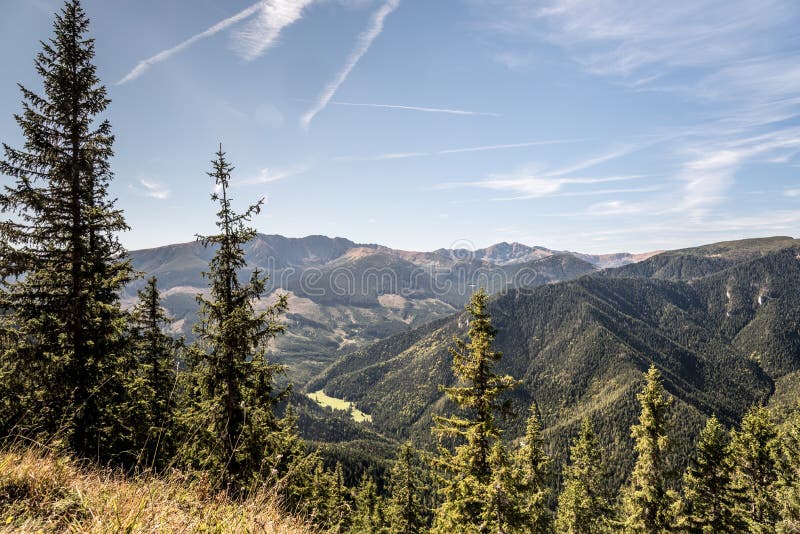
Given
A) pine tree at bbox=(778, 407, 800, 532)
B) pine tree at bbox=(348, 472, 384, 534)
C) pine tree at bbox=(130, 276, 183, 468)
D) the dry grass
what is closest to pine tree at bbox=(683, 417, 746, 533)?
pine tree at bbox=(778, 407, 800, 532)

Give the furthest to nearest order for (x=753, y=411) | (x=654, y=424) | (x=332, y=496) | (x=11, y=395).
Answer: (x=332, y=496) < (x=753, y=411) < (x=654, y=424) < (x=11, y=395)

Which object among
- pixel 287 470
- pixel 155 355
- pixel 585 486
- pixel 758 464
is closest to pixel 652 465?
pixel 585 486

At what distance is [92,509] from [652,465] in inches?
984

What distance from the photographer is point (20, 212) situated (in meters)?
12.0

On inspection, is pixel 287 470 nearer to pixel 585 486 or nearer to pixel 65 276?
pixel 65 276

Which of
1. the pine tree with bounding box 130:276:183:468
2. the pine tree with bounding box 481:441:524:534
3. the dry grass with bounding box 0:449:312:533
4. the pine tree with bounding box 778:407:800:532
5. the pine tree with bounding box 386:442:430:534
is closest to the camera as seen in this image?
the dry grass with bounding box 0:449:312:533

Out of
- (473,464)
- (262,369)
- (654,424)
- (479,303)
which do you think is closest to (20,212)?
(262,369)

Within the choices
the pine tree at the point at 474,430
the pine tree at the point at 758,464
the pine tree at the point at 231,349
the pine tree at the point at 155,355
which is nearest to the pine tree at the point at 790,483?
the pine tree at the point at 758,464

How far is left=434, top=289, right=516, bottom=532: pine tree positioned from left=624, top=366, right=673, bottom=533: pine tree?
11716mm

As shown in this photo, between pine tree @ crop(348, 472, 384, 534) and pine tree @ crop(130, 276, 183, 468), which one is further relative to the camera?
pine tree @ crop(348, 472, 384, 534)

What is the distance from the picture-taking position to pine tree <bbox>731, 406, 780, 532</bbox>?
2494 cm

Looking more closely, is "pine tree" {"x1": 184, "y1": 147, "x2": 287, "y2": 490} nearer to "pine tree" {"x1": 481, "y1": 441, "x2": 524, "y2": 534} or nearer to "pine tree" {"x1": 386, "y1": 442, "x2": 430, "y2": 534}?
"pine tree" {"x1": 481, "y1": 441, "x2": 524, "y2": 534}

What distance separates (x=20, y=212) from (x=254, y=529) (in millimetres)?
14266

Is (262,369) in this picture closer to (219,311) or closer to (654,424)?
(219,311)
